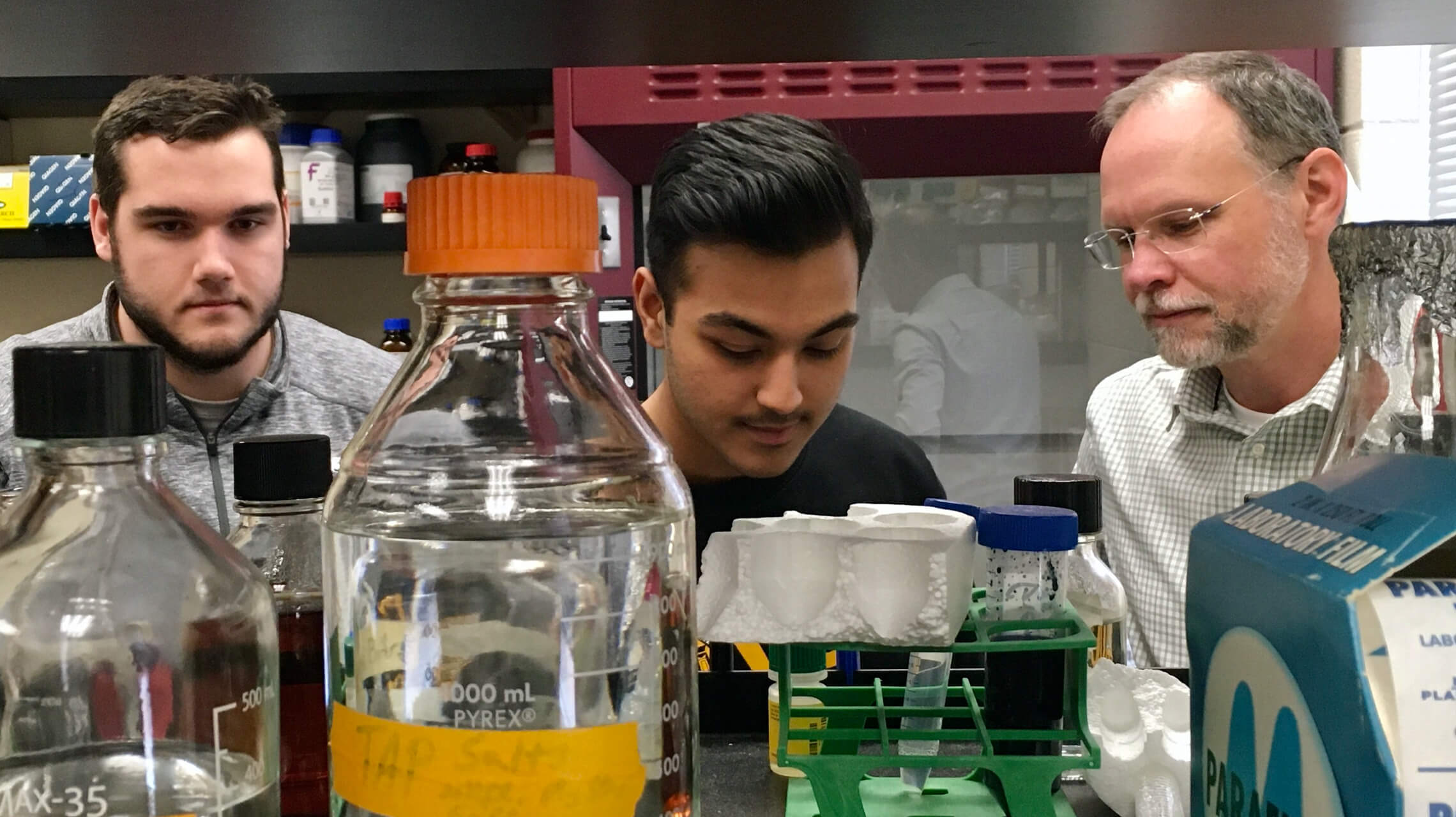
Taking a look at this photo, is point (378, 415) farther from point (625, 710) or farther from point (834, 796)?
point (834, 796)

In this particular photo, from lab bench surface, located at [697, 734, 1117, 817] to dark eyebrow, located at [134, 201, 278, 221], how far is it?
4.73 ft

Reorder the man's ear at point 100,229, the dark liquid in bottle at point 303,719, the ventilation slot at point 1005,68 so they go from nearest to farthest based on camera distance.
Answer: the dark liquid in bottle at point 303,719 → the ventilation slot at point 1005,68 → the man's ear at point 100,229

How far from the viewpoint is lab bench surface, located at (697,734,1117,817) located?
1.99 ft

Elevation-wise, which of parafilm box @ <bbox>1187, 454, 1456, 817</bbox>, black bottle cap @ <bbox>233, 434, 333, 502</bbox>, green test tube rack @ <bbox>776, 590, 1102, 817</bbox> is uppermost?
black bottle cap @ <bbox>233, 434, 333, 502</bbox>

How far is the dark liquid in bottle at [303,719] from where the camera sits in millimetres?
513

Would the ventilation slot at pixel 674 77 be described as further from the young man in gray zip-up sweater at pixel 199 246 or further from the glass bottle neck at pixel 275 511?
the glass bottle neck at pixel 275 511

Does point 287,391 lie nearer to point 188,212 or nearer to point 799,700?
point 188,212

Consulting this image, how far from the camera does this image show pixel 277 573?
53cm

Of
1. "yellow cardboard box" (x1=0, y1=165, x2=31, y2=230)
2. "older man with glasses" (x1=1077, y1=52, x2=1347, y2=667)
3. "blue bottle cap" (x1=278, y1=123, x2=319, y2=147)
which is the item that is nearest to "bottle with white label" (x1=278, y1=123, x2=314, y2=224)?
"blue bottle cap" (x1=278, y1=123, x2=319, y2=147)

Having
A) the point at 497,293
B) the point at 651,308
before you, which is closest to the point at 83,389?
the point at 497,293

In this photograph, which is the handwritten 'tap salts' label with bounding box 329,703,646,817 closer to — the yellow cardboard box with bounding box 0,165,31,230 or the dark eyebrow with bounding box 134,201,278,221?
the dark eyebrow with bounding box 134,201,278,221

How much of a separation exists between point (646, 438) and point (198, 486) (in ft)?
4.62

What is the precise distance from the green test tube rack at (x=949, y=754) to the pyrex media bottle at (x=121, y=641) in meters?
0.26

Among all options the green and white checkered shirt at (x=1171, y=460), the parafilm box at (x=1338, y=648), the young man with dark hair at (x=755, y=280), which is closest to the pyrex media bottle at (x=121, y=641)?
the parafilm box at (x=1338, y=648)
